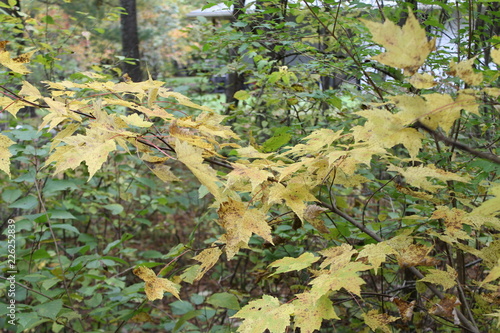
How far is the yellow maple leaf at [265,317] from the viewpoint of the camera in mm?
1141

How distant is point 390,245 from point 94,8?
10.9 metres

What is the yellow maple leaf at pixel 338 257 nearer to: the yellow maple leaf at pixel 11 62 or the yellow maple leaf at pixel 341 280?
the yellow maple leaf at pixel 341 280

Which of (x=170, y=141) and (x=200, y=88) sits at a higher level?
(x=170, y=141)

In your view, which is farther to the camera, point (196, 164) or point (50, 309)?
point (50, 309)

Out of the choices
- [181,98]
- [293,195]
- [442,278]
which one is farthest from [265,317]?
[181,98]

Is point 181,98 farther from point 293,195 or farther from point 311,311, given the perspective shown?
point 311,311

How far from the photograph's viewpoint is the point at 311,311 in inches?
45.4

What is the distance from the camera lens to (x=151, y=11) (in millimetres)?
14055

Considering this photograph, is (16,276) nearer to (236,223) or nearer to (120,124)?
(120,124)

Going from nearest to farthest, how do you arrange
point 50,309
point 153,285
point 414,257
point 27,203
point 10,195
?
point 414,257 → point 153,285 → point 50,309 → point 27,203 → point 10,195

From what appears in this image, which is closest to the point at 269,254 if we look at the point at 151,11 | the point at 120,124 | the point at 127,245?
the point at 120,124

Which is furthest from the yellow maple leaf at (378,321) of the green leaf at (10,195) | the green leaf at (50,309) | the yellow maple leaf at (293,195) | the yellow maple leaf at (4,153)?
the green leaf at (10,195)

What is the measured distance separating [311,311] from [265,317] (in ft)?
0.43

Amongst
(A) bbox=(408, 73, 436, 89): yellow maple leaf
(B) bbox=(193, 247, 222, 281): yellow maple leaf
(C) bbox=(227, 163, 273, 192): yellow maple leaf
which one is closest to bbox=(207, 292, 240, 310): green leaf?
(B) bbox=(193, 247, 222, 281): yellow maple leaf
